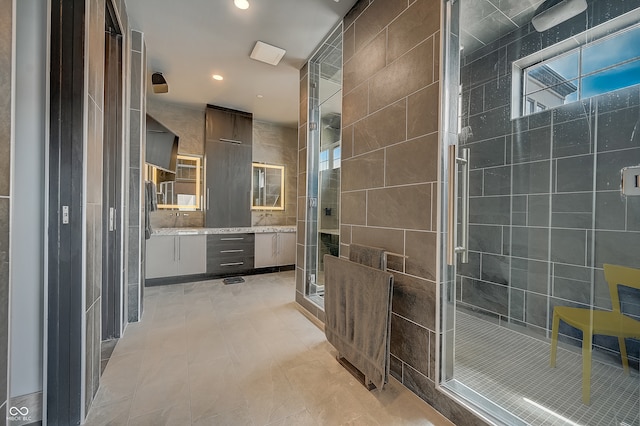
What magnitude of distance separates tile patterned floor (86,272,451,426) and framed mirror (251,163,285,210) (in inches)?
103

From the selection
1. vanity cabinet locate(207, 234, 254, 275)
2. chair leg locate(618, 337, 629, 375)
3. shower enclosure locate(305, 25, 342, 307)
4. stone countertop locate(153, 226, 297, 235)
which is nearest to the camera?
chair leg locate(618, 337, 629, 375)

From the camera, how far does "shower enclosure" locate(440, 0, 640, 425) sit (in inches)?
57.2

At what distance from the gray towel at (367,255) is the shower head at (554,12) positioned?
2234mm

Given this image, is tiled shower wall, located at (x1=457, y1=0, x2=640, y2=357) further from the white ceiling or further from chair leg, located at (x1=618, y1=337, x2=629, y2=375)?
the white ceiling

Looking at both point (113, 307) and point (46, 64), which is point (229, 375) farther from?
point (46, 64)

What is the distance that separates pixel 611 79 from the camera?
5.73 ft

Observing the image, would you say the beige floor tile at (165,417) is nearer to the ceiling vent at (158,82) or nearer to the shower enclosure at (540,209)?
the shower enclosure at (540,209)

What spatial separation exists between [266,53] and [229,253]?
9.46 feet

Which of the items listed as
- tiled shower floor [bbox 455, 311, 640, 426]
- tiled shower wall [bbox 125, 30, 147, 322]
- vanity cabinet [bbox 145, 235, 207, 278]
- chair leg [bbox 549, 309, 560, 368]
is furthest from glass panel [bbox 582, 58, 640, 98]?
vanity cabinet [bbox 145, 235, 207, 278]

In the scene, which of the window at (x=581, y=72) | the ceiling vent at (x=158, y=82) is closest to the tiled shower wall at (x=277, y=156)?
the ceiling vent at (x=158, y=82)

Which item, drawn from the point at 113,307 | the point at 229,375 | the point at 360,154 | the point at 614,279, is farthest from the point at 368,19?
the point at 113,307

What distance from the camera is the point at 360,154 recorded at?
2021 mm

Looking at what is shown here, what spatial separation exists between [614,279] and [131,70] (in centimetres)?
413

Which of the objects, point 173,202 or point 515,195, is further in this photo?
point 173,202
